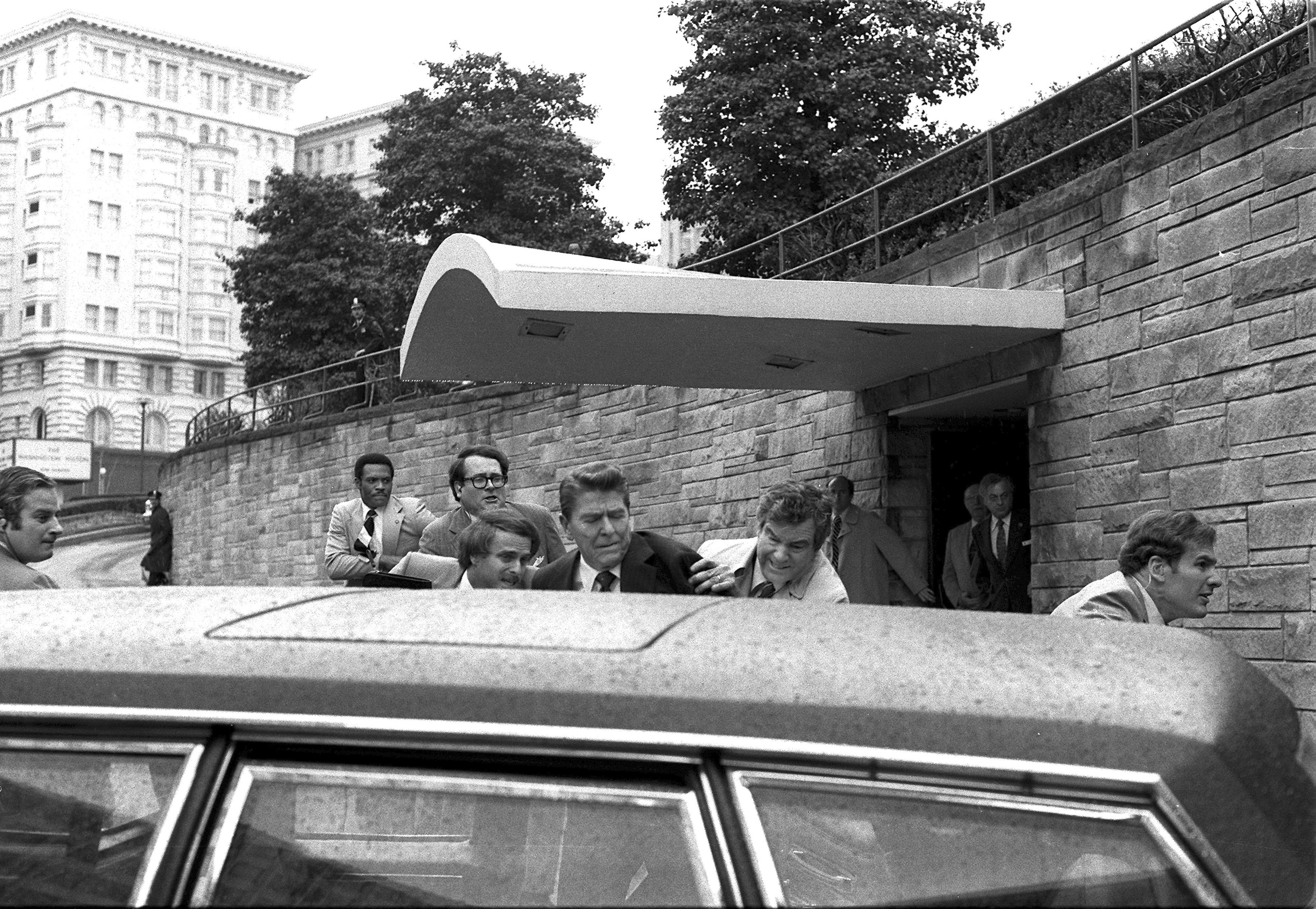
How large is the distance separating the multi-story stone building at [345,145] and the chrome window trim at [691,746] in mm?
105065

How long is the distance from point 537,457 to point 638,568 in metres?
14.1

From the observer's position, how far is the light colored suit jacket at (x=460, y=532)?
6965mm

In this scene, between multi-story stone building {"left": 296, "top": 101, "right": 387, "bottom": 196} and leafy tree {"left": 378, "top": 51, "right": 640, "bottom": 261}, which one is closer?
leafy tree {"left": 378, "top": 51, "right": 640, "bottom": 261}

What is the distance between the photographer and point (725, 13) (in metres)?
30.4

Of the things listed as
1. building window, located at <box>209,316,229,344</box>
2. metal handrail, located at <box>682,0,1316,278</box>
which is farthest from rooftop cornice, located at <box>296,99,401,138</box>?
metal handrail, located at <box>682,0,1316,278</box>

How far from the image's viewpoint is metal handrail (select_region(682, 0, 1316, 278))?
8.65m

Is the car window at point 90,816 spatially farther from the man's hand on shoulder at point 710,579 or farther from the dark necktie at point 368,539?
the dark necktie at point 368,539

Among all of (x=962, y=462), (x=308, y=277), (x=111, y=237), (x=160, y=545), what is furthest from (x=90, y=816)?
(x=111, y=237)

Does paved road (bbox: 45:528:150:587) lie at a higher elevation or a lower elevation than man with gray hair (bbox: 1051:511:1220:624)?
lower

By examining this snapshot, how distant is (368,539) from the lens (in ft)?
27.5

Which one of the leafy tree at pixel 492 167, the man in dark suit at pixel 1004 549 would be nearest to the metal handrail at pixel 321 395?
the leafy tree at pixel 492 167

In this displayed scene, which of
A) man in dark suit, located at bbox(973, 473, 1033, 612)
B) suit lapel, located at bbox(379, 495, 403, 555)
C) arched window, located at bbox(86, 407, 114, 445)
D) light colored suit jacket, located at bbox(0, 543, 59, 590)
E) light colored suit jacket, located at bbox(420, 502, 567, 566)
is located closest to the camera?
light colored suit jacket, located at bbox(0, 543, 59, 590)

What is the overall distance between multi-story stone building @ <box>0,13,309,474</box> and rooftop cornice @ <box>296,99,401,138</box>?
8471mm

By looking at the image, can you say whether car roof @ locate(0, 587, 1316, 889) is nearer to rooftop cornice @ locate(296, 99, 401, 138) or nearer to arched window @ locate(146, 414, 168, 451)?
arched window @ locate(146, 414, 168, 451)
